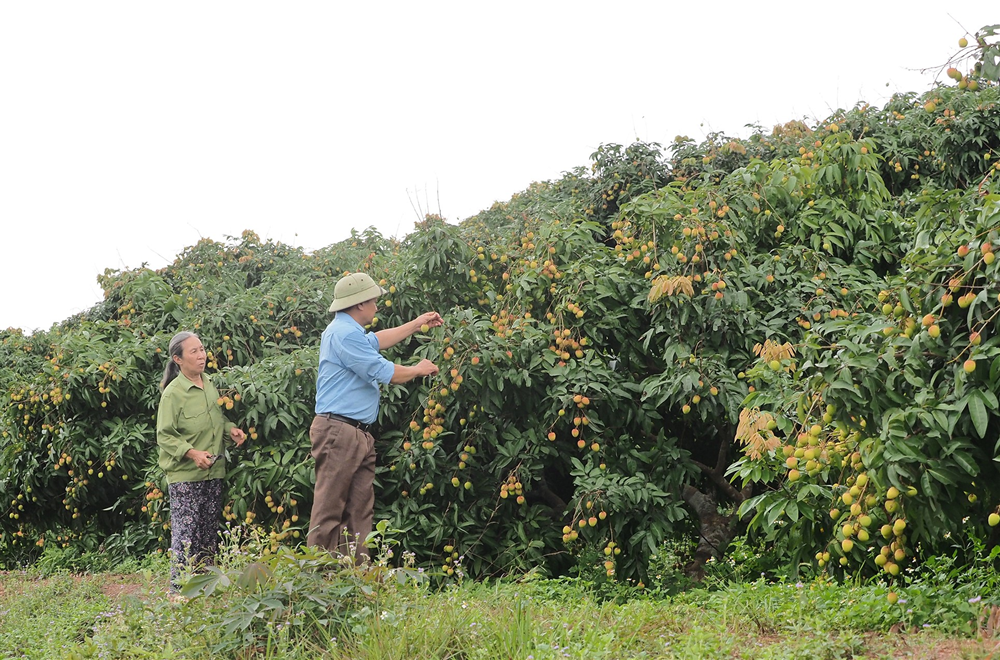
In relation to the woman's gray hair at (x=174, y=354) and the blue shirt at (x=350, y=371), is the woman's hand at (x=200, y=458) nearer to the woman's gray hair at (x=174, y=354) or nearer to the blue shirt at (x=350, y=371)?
the woman's gray hair at (x=174, y=354)

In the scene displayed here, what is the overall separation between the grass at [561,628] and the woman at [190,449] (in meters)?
1.20

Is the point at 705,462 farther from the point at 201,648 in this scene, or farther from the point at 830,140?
the point at 201,648

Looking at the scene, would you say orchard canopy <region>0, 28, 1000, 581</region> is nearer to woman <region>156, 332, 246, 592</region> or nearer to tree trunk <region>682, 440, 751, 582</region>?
tree trunk <region>682, 440, 751, 582</region>

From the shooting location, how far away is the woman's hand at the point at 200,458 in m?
4.87

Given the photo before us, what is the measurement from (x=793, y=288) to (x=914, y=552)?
6.35 ft

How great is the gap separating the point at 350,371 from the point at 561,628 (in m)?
1.93

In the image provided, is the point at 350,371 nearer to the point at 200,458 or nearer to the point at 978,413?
the point at 200,458

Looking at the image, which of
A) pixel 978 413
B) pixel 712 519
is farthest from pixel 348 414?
pixel 978 413

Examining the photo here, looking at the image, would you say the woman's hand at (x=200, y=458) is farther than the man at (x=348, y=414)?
Yes

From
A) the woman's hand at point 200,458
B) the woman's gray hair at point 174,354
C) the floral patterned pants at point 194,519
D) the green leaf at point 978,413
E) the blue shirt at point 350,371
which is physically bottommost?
the floral patterned pants at point 194,519

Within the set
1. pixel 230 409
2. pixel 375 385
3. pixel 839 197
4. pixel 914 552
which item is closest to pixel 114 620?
pixel 375 385

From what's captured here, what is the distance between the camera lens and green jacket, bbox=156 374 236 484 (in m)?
4.89

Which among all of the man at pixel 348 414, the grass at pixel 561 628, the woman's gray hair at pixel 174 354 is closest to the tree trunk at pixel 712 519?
the grass at pixel 561 628

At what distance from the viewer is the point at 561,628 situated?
3199 mm
